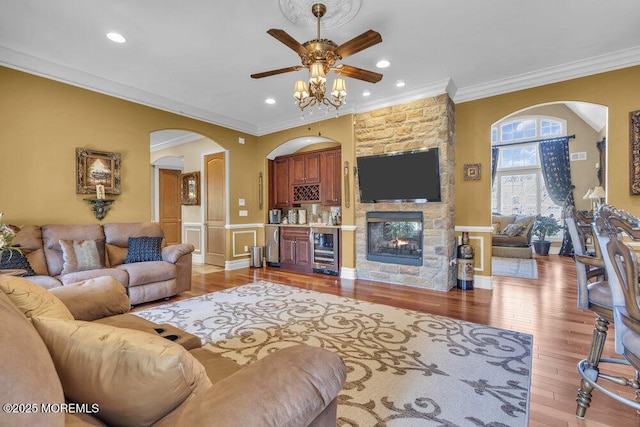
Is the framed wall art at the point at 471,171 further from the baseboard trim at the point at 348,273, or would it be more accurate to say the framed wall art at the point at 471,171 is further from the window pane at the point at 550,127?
the window pane at the point at 550,127

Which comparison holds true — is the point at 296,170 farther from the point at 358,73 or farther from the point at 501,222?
the point at 501,222

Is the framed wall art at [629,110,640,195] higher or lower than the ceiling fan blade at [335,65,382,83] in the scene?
lower

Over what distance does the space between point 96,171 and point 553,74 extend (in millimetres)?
6234

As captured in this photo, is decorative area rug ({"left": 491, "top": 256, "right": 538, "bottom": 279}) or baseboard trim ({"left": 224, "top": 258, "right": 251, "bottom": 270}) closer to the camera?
decorative area rug ({"left": 491, "top": 256, "right": 538, "bottom": 279})

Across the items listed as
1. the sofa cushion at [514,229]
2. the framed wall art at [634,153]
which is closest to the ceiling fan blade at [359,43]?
the framed wall art at [634,153]

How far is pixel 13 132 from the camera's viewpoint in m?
3.42

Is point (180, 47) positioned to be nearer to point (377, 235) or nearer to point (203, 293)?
point (203, 293)

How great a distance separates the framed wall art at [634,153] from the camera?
3.34 meters

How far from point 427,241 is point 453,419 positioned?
9.74 ft

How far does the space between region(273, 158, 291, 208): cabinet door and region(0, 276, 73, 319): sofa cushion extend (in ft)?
17.7

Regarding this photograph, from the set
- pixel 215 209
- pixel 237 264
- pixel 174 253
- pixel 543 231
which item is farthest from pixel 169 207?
pixel 543 231

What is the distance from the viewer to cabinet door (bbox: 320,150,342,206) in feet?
18.5

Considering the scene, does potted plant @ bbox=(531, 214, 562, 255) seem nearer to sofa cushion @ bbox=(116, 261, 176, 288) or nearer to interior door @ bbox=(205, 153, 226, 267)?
interior door @ bbox=(205, 153, 226, 267)

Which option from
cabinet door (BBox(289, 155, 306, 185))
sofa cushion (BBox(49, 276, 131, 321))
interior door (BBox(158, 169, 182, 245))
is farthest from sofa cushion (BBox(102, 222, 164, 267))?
interior door (BBox(158, 169, 182, 245))
